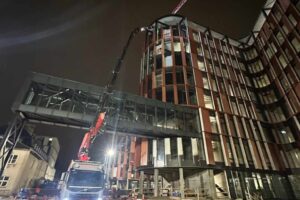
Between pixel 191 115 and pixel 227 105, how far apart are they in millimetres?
8451

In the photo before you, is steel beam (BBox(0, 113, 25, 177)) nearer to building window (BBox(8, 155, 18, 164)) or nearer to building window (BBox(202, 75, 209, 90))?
Result: building window (BBox(8, 155, 18, 164))

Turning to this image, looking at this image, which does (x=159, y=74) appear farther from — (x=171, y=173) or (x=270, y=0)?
(x=270, y=0)

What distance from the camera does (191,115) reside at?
30.0m

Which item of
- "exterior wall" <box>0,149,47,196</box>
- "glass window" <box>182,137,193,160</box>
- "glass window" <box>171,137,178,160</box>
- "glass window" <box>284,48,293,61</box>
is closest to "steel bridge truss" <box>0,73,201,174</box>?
"glass window" <box>182,137,193,160</box>

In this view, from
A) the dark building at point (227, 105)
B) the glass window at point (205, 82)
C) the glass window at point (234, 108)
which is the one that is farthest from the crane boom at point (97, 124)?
the glass window at point (234, 108)

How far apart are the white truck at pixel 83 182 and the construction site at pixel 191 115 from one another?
7cm

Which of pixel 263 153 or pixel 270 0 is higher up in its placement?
pixel 270 0

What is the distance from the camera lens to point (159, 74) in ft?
116

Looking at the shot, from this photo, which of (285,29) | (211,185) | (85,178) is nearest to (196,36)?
(285,29)

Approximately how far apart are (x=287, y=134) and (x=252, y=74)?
1738 centimetres

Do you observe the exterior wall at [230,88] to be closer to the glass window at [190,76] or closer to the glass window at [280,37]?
the glass window at [190,76]

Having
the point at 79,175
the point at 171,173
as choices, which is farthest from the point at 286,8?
the point at 79,175

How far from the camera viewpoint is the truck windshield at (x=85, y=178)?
12823 mm

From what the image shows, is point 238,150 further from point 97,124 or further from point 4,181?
point 4,181
